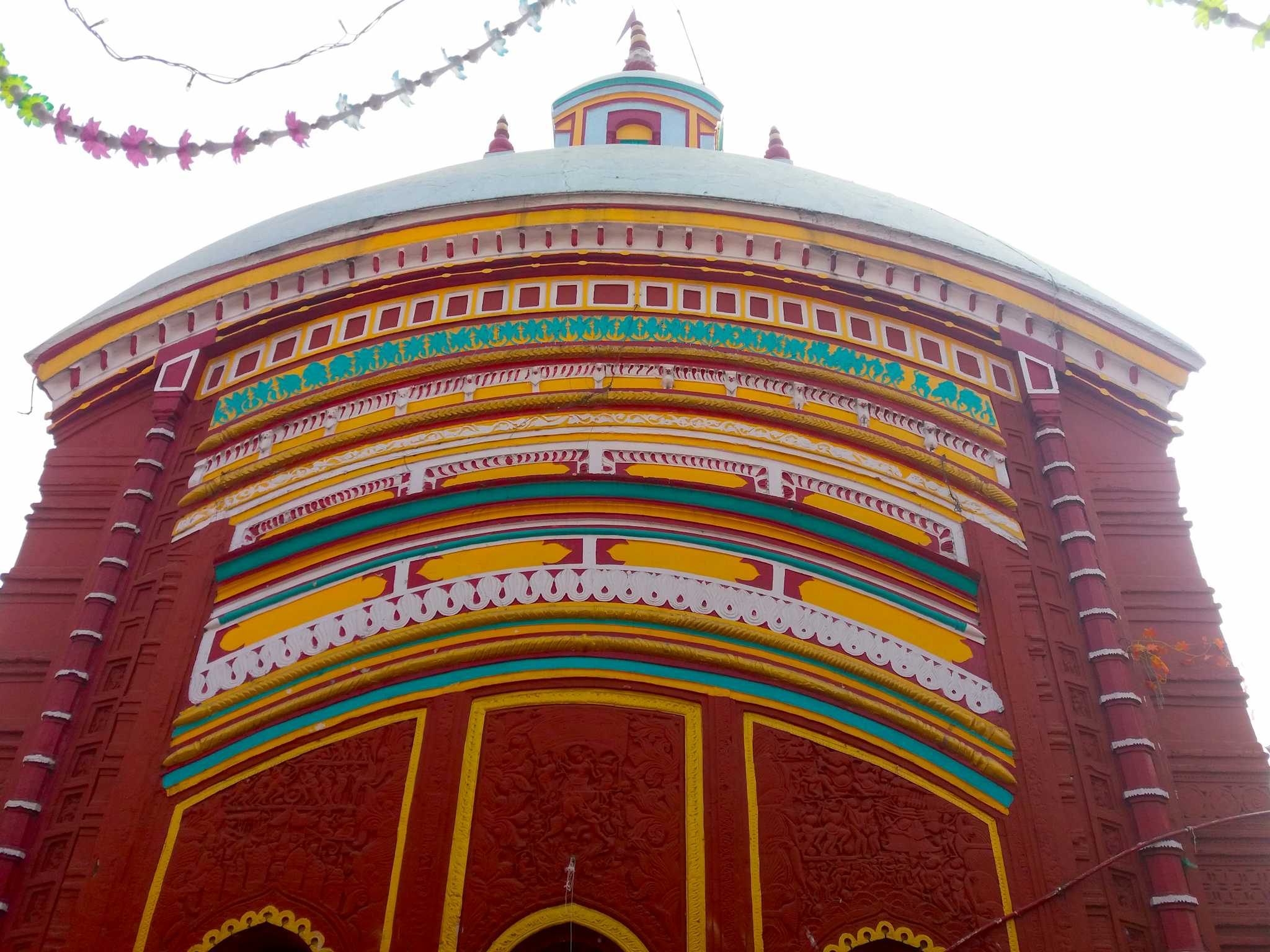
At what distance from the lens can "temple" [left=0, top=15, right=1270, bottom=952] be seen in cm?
427

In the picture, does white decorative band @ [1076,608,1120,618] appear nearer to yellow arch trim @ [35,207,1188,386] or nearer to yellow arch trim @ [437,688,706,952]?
yellow arch trim @ [35,207,1188,386]

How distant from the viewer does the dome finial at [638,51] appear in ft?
46.0

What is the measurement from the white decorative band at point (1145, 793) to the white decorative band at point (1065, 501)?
4.71ft

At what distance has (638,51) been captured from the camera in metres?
14.4

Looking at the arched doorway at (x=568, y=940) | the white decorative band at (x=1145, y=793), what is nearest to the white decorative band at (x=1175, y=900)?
the white decorative band at (x=1145, y=793)

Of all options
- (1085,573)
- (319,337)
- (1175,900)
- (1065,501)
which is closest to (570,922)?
(1175,900)

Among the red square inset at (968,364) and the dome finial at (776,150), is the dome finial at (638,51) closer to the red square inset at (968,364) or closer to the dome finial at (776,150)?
the dome finial at (776,150)

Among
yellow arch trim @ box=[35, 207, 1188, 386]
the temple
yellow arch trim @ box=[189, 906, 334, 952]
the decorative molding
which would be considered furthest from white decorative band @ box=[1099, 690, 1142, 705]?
yellow arch trim @ box=[189, 906, 334, 952]

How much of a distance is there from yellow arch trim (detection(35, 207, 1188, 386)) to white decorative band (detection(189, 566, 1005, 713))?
2.18m

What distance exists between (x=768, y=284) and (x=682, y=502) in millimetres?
1566

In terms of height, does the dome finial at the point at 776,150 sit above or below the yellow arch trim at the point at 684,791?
above

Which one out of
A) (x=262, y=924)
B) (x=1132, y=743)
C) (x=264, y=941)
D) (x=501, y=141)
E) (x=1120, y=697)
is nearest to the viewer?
(x=262, y=924)

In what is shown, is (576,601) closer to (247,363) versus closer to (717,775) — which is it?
(717,775)

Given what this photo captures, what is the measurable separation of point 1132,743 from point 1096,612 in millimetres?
630
